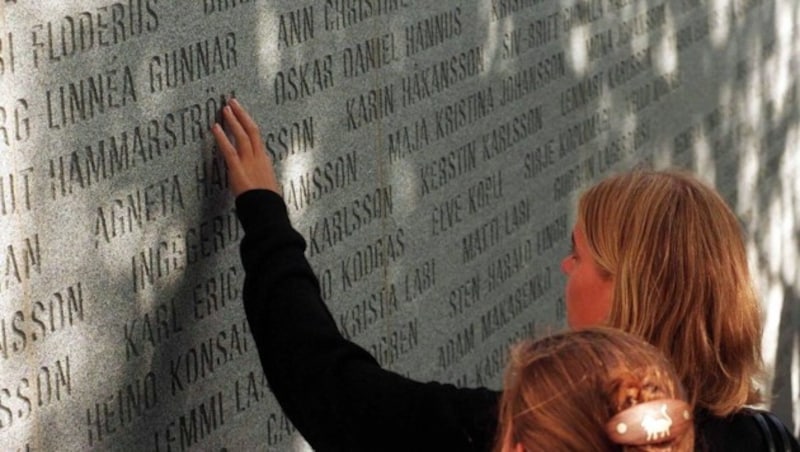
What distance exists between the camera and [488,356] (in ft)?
22.4

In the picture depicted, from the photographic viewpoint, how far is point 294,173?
543cm

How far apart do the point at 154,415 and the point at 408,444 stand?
96 centimetres

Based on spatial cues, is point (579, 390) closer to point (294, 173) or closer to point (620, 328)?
point (620, 328)

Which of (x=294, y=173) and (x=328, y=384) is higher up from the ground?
(x=294, y=173)

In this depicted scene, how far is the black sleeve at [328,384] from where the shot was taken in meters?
4.05

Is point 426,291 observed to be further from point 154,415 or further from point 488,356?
point 154,415

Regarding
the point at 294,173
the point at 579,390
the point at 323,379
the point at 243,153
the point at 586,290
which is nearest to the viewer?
the point at 579,390

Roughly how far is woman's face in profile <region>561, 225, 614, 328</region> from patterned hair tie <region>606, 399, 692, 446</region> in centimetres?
112

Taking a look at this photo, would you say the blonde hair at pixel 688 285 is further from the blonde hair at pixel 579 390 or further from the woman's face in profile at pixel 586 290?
the blonde hair at pixel 579 390

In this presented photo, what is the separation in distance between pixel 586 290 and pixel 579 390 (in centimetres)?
125

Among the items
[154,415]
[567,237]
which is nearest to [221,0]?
[154,415]

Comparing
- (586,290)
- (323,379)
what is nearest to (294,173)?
(323,379)

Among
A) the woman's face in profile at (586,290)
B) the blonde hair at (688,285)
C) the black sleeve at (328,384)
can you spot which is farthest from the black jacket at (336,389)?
the woman's face in profile at (586,290)

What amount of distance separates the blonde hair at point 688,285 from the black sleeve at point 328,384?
37 cm
